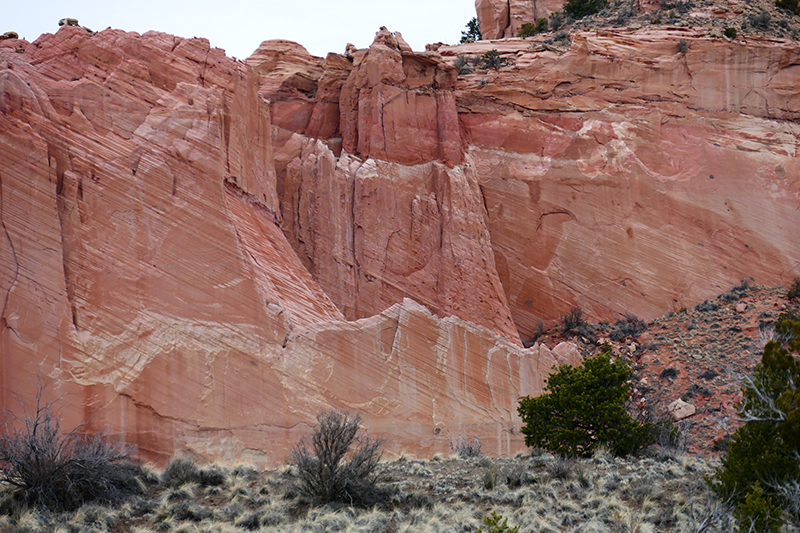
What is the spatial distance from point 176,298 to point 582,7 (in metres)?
35.2

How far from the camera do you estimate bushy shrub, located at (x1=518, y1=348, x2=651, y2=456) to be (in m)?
17.9

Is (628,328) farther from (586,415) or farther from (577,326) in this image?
(586,415)

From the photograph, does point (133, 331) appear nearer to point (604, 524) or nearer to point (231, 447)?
point (231, 447)

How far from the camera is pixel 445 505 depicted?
43.6 ft

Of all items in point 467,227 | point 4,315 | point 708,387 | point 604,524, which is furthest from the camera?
point 467,227

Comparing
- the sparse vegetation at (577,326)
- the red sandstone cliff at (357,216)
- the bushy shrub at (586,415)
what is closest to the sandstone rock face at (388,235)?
the red sandstone cliff at (357,216)

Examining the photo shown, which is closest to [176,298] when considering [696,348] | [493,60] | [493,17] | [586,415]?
[586,415]

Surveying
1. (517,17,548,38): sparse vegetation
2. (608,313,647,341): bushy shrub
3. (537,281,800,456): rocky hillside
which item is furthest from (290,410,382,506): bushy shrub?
(517,17,548,38): sparse vegetation

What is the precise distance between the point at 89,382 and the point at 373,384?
7.09m

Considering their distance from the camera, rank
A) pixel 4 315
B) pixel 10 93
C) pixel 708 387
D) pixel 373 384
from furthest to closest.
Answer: pixel 708 387 < pixel 373 384 < pixel 10 93 < pixel 4 315

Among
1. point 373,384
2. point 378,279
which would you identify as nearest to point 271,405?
point 373,384

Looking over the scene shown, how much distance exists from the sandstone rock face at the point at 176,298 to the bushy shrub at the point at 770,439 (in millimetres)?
9985

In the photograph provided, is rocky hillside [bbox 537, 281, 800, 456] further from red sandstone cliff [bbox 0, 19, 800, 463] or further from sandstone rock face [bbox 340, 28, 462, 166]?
sandstone rock face [bbox 340, 28, 462, 166]

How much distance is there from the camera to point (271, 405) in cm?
1980
